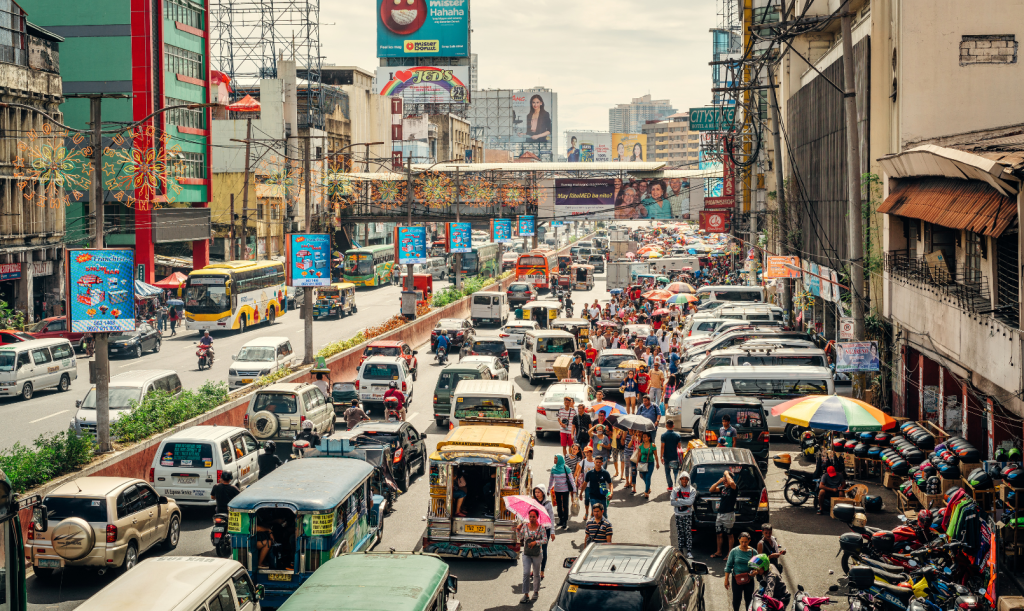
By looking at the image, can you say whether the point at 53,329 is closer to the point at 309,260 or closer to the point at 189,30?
the point at 309,260

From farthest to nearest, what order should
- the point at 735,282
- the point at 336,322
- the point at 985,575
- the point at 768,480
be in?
the point at 735,282
the point at 336,322
the point at 768,480
the point at 985,575

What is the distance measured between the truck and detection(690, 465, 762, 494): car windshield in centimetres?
5601

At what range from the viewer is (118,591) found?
34.6 feet

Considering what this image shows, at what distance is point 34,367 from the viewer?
110ft

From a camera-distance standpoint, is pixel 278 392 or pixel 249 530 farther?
pixel 278 392

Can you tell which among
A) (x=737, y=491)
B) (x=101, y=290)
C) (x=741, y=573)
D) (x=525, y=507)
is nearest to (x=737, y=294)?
(x=737, y=491)

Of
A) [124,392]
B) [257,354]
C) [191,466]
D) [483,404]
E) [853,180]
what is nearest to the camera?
[191,466]

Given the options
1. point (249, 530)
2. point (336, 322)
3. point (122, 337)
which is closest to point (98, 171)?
point (249, 530)

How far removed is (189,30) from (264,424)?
5018 centimetres

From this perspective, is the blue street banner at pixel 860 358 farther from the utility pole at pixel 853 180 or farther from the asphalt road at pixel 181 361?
the asphalt road at pixel 181 361

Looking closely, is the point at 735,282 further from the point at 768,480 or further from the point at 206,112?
the point at 768,480

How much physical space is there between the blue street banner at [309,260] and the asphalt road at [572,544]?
13.8 m

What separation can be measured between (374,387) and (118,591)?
20.1m

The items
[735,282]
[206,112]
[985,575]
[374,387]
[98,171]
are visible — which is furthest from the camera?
[206,112]
